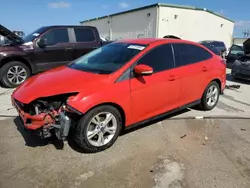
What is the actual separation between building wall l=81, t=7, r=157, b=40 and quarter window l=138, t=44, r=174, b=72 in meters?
19.9

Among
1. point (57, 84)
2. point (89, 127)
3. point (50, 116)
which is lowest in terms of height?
point (89, 127)

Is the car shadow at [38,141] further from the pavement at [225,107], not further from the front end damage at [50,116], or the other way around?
the pavement at [225,107]

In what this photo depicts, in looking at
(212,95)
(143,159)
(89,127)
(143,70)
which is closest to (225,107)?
(212,95)

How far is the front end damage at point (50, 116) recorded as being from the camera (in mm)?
3096

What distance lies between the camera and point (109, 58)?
4.03m

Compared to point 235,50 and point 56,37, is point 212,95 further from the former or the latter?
point 235,50

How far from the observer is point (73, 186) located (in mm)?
2729

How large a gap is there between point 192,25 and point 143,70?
24278 mm

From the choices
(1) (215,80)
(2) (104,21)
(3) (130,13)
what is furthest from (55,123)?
(2) (104,21)

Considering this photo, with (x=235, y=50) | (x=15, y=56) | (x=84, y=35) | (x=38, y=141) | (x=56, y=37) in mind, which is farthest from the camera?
(x=235, y=50)

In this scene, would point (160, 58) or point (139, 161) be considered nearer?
point (139, 161)

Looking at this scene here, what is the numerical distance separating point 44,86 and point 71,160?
3.61ft

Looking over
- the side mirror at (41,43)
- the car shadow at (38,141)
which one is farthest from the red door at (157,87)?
the side mirror at (41,43)

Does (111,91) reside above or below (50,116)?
above
